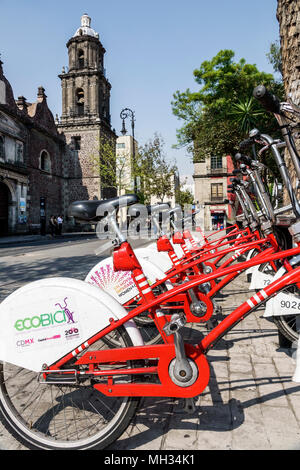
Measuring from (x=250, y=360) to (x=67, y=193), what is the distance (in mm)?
41697

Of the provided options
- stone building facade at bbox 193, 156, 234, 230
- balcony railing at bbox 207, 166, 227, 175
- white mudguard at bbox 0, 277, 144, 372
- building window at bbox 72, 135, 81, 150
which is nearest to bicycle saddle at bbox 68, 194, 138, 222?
white mudguard at bbox 0, 277, 144, 372

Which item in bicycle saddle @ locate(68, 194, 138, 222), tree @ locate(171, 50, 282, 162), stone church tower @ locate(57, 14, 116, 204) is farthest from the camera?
stone church tower @ locate(57, 14, 116, 204)

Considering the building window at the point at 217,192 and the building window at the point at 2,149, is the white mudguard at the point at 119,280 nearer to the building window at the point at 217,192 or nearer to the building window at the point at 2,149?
the building window at the point at 2,149

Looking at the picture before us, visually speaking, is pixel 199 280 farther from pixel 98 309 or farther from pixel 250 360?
pixel 250 360

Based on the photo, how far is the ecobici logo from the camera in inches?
80.9

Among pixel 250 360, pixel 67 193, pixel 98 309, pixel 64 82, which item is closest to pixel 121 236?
pixel 98 309

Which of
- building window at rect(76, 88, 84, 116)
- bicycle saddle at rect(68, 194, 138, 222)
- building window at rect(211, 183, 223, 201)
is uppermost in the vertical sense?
building window at rect(76, 88, 84, 116)

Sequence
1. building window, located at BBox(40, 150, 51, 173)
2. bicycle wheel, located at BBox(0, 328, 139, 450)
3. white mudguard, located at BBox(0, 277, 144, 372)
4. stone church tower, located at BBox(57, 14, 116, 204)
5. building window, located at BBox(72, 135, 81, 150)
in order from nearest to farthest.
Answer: bicycle wheel, located at BBox(0, 328, 139, 450) → white mudguard, located at BBox(0, 277, 144, 372) → building window, located at BBox(40, 150, 51, 173) → stone church tower, located at BBox(57, 14, 116, 204) → building window, located at BBox(72, 135, 81, 150)

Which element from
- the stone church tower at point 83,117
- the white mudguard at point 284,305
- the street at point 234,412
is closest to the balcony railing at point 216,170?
the stone church tower at point 83,117

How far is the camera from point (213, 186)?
48.6 m

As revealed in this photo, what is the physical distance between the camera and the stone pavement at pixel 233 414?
2066mm

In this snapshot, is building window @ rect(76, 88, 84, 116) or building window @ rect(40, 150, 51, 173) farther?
building window @ rect(76, 88, 84, 116)

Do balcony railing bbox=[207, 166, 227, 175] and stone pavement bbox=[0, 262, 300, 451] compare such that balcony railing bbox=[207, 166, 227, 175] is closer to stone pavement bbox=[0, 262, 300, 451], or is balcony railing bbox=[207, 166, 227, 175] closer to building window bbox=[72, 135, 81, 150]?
building window bbox=[72, 135, 81, 150]

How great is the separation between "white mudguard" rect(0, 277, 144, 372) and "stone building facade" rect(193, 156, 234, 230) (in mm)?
45703
